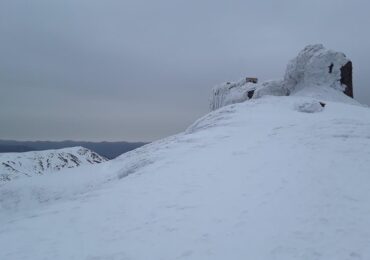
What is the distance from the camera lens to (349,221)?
9227 mm

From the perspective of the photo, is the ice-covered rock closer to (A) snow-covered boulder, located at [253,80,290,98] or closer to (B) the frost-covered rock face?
(B) the frost-covered rock face

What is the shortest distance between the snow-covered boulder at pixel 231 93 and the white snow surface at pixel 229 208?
19226 mm

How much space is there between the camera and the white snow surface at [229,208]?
27.8 ft

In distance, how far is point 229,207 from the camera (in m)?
10.6

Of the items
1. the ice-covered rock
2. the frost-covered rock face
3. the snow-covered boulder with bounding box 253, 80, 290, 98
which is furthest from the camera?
the snow-covered boulder with bounding box 253, 80, 290, 98

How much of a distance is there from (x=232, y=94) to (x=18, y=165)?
583 ft

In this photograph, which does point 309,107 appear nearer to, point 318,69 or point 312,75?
point 312,75

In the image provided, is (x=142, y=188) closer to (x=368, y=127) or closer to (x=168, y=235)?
(x=168, y=235)

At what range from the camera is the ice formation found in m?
33.5

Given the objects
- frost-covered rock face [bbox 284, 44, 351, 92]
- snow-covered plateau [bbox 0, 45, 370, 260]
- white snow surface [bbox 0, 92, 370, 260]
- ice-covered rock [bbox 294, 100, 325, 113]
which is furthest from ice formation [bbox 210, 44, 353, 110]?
white snow surface [bbox 0, 92, 370, 260]

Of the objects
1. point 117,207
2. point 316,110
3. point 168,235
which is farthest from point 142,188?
point 316,110

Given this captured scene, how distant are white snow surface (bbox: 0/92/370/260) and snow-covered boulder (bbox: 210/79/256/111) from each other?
19.2 m

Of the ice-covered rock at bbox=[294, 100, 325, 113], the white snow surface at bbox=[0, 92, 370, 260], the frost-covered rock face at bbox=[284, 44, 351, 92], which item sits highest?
the frost-covered rock face at bbox=[284, 44, 351, 92]

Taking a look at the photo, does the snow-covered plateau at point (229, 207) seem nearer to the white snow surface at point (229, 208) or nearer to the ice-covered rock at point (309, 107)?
the white snow surface at point (229, 208)
